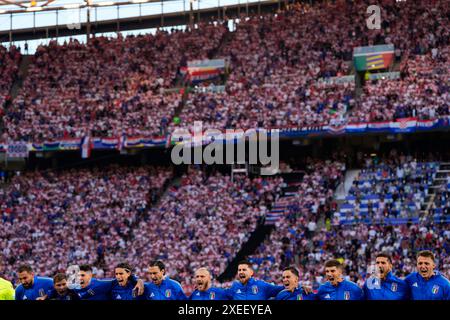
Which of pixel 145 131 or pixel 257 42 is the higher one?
pixel 257 42

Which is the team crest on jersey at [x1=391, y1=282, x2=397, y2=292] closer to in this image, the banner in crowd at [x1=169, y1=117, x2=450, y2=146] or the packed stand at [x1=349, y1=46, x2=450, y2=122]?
the banner in crowd at [x1=169, y1=117, x2=450, y2=146]

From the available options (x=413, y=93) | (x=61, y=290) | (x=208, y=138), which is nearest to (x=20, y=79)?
(x=208, y=138)

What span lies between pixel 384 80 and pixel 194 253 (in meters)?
14.4

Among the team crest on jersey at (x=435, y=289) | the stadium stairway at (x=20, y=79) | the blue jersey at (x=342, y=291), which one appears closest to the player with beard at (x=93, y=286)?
the blue jersey at (x=342, y=291)

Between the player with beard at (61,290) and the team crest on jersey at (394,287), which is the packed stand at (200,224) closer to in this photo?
the player with beard at (61,290)

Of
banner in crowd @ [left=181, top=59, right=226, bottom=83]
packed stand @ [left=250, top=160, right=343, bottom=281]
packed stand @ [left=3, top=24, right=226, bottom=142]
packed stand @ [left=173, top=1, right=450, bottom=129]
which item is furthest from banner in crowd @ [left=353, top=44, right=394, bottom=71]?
packed stand @ [left=3, top=24, right=226, bottom=142]

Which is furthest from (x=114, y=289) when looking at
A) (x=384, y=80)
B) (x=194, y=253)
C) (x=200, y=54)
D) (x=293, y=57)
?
(x=200, y=54)

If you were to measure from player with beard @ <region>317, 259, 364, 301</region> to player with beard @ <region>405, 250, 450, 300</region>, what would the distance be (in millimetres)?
821

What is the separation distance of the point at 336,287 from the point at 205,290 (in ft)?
6.38

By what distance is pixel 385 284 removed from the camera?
40.6 feet

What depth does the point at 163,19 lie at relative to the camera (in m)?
63.4

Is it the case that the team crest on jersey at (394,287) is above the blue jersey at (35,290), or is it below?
above

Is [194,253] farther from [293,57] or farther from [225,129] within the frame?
[293,57]

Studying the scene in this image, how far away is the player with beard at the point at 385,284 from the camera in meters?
12.2
